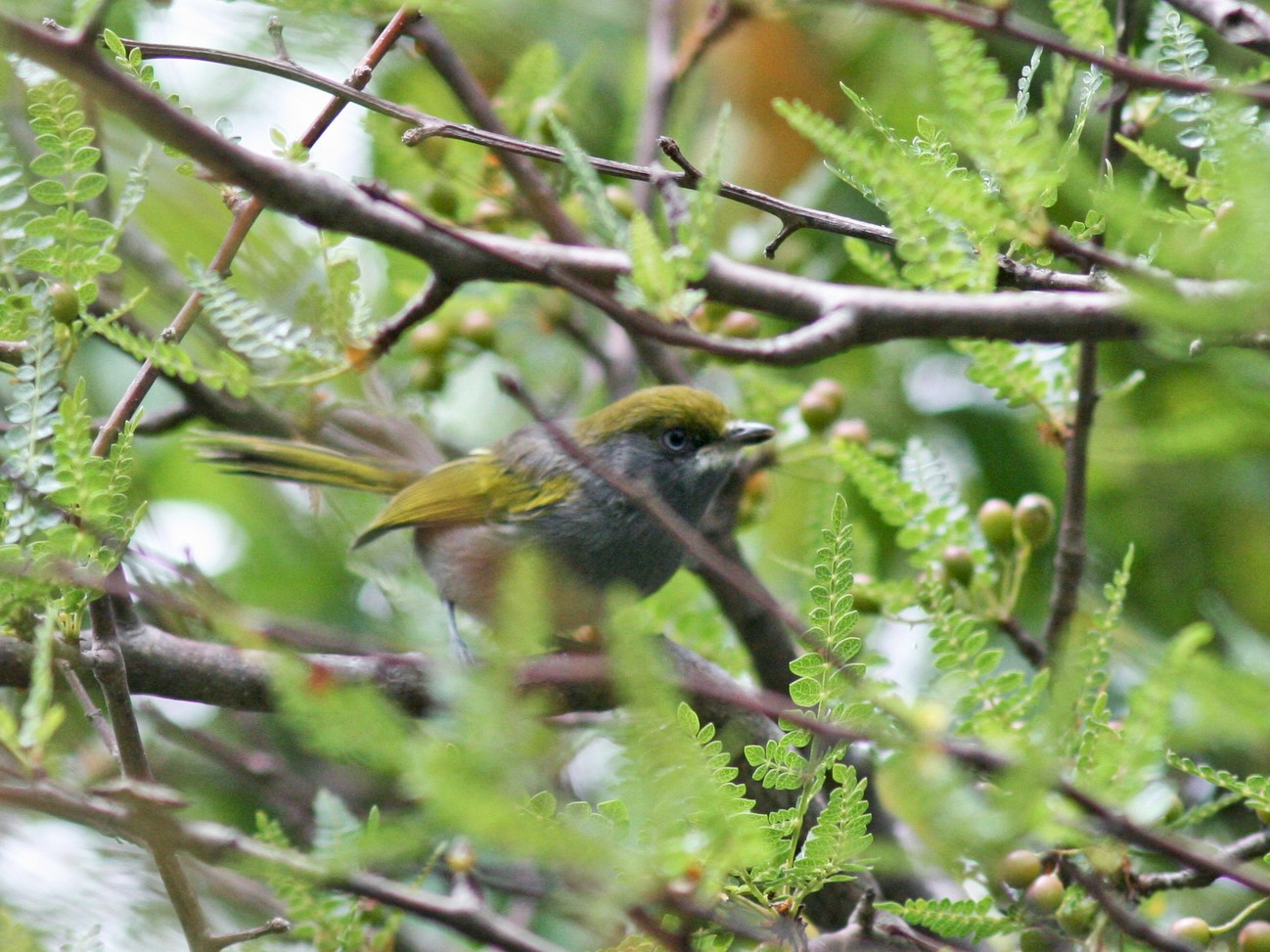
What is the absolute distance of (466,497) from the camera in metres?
4.61

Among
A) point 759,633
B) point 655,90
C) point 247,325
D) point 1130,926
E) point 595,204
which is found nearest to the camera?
point 1130,926

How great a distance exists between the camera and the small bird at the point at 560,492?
4273mm

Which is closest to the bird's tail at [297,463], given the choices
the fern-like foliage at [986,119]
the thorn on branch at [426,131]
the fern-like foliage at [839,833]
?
the thorn on branch at [426,131]

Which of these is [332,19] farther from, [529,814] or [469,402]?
[469,402]

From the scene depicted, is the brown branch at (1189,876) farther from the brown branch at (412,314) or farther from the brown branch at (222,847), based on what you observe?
the brown branch at (412,314)

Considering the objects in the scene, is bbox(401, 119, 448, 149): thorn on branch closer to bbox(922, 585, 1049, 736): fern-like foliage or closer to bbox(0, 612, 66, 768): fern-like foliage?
bbox(0, 612, 66, 768): fern-like foliage

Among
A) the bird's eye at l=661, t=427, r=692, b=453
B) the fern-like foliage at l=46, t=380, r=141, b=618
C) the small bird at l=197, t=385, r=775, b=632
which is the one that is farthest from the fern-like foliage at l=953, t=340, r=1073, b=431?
the fern-like foliage at l=46, t=380, r=141, b=618

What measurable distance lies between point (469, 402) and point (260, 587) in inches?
61.8

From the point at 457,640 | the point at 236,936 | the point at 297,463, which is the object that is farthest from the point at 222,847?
the point at 297,463

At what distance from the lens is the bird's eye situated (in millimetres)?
4461

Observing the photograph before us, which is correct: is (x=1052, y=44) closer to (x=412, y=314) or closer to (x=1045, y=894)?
(x=1045, y=894)

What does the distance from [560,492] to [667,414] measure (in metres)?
0.53

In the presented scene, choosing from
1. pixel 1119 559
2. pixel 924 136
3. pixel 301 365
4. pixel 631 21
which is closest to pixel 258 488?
pixel 301 365

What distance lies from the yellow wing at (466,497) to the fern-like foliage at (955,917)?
260 centimetres
